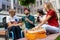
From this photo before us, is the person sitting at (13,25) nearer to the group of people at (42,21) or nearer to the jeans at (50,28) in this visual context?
the group of people at (42,21)

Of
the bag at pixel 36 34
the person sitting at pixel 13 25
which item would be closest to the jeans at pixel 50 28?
the bag at pixel 36 34

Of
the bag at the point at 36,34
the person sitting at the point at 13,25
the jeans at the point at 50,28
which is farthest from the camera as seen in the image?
the person sitting at the point at 13,25

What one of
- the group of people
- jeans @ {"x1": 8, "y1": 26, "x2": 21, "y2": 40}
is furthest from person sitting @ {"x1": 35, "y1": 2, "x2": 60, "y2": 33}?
jeans @ {"x1": 8, "y1": 26, "x2": 21, "y2": 40}

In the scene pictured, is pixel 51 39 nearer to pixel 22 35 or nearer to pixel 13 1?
pixel 22 35

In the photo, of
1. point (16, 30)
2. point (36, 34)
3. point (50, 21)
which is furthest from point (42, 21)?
point (16, 30)

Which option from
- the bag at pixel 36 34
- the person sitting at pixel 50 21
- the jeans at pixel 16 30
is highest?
the person sitting at pixel 50 21

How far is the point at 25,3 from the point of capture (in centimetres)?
2738

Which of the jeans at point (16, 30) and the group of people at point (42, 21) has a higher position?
the group of people at point (42, 21)

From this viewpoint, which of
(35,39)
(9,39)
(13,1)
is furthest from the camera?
(13,1)

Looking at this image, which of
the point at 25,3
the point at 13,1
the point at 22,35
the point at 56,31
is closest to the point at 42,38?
the point at 56,31

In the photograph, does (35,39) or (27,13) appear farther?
(27,13)

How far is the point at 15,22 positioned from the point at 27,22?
0.37 metres

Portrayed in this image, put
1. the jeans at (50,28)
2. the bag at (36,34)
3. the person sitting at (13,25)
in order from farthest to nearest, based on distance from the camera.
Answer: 1. the person sitting at (13,25)
2. the jeans at (50,28)
3. the bag at (36,34)

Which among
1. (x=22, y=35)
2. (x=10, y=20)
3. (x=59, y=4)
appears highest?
(x=10, y=20)
